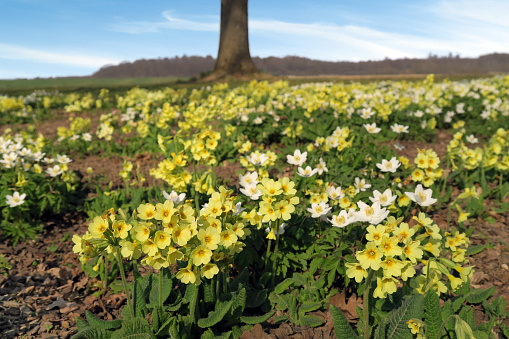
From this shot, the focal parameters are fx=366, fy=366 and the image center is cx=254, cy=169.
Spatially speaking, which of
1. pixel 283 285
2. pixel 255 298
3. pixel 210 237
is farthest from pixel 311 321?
pixel 210 237

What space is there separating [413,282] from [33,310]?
291 cm

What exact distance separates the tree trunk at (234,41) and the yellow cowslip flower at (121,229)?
684 inches

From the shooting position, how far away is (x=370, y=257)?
1884 millimetres

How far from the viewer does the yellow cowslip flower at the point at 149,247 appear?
6.10ft

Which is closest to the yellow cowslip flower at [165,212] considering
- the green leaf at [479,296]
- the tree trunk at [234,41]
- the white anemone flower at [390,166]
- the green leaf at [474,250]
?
the green leaf at [479,296]

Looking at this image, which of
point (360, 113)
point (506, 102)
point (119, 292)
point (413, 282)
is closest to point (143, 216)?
point (119, 292)

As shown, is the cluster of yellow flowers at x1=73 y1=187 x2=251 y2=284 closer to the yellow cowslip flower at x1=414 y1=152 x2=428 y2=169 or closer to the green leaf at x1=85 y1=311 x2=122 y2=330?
the green leaf at x1=85 y1=311 x2=122 y2=330

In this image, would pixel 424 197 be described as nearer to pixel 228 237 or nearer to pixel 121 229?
pixel 228 237

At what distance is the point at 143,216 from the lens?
1.92m

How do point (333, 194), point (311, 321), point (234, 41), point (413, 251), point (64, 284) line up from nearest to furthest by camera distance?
point (413, 251)
point (311, 321)
point (333, 194)
point (64, 284)
point (234, 41)

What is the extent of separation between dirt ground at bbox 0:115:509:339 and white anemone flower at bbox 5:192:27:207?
0.49 metres

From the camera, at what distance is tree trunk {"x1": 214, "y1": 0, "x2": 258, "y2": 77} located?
18.5m

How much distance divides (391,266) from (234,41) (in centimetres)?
1817

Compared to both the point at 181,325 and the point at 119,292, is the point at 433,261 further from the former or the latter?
the point at 119,292
